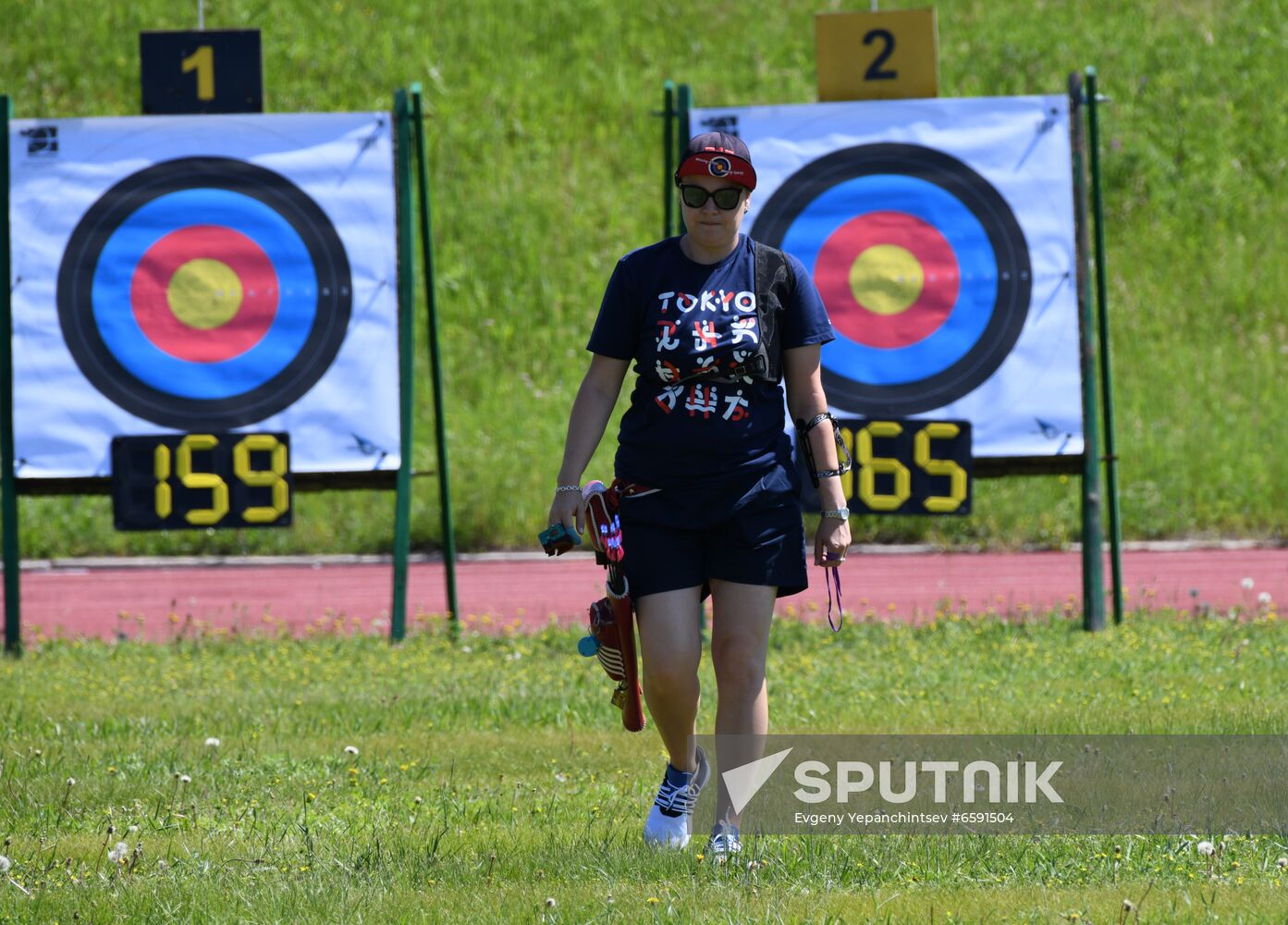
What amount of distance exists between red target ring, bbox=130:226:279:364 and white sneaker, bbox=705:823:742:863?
513 centimetres

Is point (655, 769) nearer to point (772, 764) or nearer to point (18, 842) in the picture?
point (772, 764)

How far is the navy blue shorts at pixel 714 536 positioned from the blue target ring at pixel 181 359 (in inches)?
185

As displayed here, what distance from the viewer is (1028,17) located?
66.5 ft

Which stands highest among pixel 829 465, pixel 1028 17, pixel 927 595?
pixel 1028 17

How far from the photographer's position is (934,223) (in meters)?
8.30

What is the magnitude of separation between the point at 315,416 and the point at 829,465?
4.64 m

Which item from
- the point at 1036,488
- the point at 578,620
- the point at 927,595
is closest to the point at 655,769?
the point at 578,620

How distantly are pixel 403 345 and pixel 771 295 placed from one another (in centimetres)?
439

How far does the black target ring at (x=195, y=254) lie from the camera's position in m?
8.32

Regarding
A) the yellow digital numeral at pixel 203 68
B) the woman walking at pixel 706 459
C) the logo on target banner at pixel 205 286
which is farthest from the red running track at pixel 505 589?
the woman walking at pixel 706 459

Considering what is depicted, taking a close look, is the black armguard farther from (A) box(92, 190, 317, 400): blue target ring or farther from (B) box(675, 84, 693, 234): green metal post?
(A) box(92, 190, 317, 400): blue target ring

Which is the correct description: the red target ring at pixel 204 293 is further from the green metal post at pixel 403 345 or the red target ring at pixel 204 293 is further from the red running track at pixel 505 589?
the red running track at pixel 505 589
